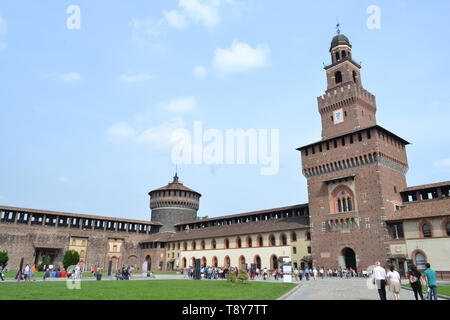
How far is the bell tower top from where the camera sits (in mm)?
41438

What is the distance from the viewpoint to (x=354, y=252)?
117ft

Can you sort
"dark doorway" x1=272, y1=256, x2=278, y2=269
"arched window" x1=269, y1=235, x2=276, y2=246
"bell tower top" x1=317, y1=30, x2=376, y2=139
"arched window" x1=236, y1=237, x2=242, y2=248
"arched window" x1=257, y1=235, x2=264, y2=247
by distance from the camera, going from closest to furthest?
"bell tower top" x1=317, y1=30, x2=376, y2=139, "dark doorway" x1=272, y1=256, x2=278, y2=269, "arched window" x1=269, y1=235, x2=276, y2=246, "arched window" x1=257, y1=235, x2=264, y2=247, "arched window" x1=236, y1=237, x2=242, y2=248

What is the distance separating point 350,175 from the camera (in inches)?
1457

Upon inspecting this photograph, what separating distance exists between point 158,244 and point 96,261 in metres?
10.5

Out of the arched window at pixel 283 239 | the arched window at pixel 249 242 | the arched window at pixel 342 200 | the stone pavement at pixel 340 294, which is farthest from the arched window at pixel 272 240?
the stone pavement at pixel 340 294

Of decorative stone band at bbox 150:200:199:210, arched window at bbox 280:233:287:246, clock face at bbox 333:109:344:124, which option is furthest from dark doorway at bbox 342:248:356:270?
decorative stone band at bbox 150:200:199:210

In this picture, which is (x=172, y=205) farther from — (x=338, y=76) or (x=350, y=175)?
(x=338, y=76)

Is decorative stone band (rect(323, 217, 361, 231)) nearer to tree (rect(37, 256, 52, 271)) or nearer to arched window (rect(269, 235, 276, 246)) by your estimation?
arched window (rect(269, 235, 276, 246))

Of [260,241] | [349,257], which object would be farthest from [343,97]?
[260,241]

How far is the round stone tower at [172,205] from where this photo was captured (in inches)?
2596

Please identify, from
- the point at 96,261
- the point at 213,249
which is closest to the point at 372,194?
the point at 213,249

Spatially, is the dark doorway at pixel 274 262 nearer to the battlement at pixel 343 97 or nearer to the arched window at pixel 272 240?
the arched window at pixel 272 240

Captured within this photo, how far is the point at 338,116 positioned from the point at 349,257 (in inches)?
678
